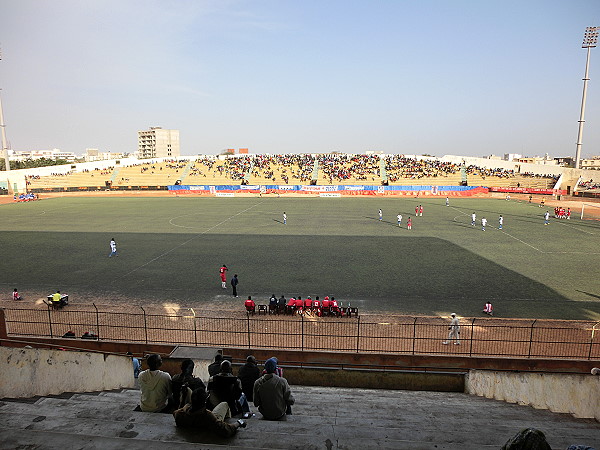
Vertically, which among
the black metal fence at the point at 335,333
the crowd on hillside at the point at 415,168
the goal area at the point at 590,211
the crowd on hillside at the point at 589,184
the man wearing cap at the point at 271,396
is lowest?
the black metal fence at the point at 335,333

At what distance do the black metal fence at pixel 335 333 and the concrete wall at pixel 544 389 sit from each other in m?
1.90

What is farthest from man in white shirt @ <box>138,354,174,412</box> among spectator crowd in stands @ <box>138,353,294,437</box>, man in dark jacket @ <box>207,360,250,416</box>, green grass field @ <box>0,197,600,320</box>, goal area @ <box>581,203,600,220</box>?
goal area @ <box>581,203,600,220</box>

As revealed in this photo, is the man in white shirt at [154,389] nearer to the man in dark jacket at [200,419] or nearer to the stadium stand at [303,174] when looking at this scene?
the man in dark jacket at [200,419]

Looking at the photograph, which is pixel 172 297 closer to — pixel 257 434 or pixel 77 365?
pixel 77 365

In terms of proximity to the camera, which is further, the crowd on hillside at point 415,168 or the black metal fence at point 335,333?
the crowd on hillside at point 415,168

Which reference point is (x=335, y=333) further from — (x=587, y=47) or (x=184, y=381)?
(x=587, y=47)

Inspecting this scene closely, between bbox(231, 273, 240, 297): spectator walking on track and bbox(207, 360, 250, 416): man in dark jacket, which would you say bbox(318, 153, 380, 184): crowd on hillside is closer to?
bbox(231, 273, 240, 297): spectator walking on track

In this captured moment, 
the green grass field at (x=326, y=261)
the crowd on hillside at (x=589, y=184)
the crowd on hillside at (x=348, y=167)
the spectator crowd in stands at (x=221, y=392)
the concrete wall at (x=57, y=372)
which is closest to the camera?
the spectator crowd in stands at (x=221, y=392)

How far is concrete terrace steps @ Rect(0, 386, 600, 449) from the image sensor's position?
4.20 meters

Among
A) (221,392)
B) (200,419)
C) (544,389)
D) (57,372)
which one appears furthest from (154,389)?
(544,389)

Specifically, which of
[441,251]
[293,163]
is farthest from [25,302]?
[293,163]

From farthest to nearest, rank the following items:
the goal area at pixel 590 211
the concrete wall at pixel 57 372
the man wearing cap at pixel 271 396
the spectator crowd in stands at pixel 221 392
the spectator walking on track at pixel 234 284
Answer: the goal area at pixel 590 211
the spectator walking on track at pixel 234 284
the concrete wall at pixel 57 372
the man wearing cap at pixel 271 396
the spectator crowd in stands at pixel 221 392

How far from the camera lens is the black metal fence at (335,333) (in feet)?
Result: 38.5

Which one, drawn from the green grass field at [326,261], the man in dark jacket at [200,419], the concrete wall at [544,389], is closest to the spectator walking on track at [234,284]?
the green grass field at [326,261]
